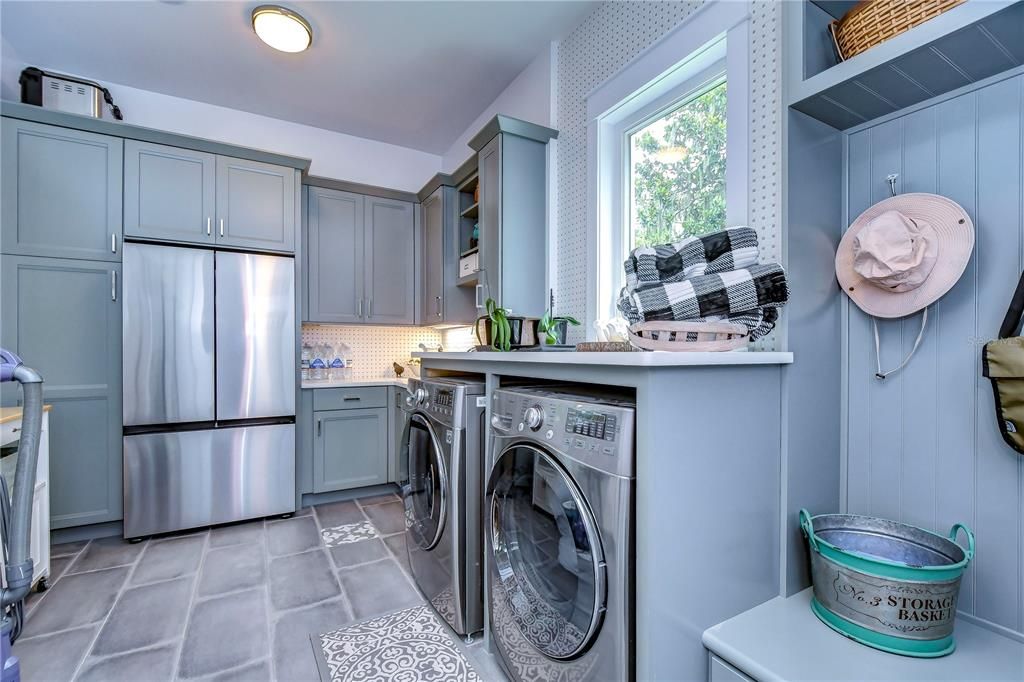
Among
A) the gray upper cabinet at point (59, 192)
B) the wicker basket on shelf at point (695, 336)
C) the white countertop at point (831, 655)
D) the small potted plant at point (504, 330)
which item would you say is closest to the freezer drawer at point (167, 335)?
the gray upper cabinet at point (59, 192)

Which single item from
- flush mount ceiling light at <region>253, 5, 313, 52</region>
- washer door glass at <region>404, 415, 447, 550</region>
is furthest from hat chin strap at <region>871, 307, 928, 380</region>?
flush mount ceiling light at <region>253, 5, 313, 52</region>

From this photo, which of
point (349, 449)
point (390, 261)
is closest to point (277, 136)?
point (390, 261)

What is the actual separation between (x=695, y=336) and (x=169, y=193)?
10.4ft

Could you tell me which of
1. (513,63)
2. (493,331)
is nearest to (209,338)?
(493,331)

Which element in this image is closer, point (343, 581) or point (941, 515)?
point (941, 515)

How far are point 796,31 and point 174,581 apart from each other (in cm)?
335

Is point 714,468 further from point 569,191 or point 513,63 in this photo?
point 513,63

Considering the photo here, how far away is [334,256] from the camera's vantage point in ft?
11.5

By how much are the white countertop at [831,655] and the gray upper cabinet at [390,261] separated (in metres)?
3.17

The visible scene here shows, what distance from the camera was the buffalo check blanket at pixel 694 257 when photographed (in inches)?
53.6

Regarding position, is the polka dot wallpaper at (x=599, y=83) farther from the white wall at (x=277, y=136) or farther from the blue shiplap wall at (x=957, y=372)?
the white wall at (x=277, y=136)

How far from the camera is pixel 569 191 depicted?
8.27ft

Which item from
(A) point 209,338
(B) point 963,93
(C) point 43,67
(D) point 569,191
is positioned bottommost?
(A) point 209,338

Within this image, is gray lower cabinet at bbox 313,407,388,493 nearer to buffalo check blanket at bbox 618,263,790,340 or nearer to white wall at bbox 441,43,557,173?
white wall at bbox 441,43,557,173
